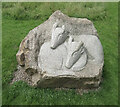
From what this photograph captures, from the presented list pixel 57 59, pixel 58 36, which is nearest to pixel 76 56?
pixel 57 59

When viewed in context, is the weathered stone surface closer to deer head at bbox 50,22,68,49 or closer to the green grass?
deer head at bbox 50,22,68,49

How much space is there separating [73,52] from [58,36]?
684mm

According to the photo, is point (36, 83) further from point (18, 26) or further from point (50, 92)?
point (18, 26)

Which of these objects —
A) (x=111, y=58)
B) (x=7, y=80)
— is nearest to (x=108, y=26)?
(x=111, y=58)

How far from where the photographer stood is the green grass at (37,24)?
17.3 ft

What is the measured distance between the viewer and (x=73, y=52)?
16.6 feet

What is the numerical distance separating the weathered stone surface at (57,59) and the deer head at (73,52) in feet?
0.31

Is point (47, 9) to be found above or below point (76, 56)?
above

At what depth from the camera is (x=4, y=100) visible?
5223mm

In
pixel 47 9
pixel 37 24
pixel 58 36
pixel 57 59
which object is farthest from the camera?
pixel 47 9

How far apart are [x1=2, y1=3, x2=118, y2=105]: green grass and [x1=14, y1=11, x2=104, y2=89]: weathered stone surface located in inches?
14.2

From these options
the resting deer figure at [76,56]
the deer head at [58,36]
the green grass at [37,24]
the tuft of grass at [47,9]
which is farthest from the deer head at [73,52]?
the tuft of grass at [47,9]

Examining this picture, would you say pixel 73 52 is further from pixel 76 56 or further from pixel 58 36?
pixel 58 36

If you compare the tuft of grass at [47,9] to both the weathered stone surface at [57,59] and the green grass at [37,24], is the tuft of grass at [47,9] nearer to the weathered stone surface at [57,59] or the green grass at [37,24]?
the green grass at [37,24]
